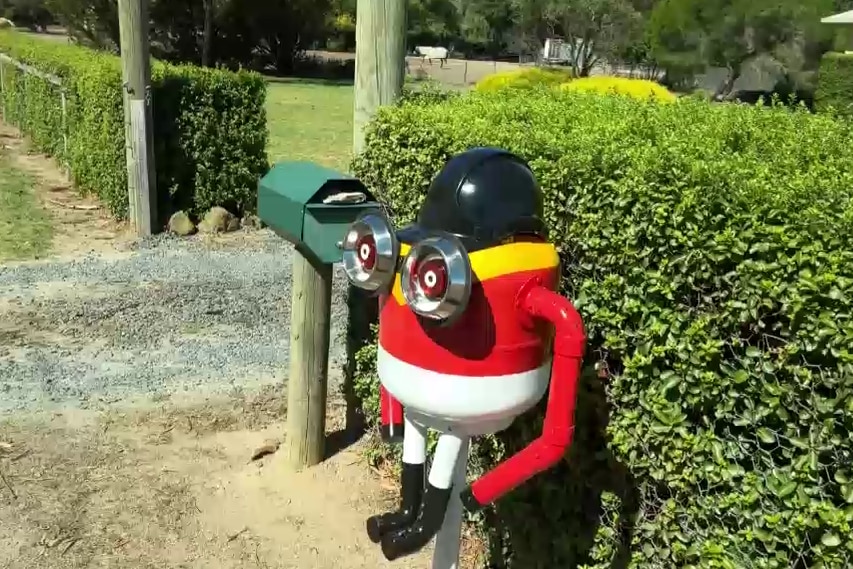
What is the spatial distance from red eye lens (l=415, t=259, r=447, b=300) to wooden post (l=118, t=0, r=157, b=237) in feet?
22.1

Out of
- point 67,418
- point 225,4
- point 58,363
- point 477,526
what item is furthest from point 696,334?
point 225,4

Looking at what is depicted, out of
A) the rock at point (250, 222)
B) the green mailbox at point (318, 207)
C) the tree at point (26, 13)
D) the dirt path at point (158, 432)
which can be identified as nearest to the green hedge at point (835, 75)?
the rock at point (250, 222)

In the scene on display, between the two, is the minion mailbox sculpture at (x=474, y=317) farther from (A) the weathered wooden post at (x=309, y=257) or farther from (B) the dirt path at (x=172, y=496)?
(B) the dirt path at (x=172, y=496)

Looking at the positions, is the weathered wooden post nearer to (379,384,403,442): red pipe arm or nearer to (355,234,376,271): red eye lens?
(379,384,403,442): red pipe arm

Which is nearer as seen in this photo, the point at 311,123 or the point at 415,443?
the point at 415,443

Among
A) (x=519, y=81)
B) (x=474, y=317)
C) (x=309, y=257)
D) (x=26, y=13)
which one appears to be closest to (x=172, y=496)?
(x=309, y=257)

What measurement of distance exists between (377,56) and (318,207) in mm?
1001

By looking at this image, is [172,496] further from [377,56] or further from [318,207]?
[377,56]

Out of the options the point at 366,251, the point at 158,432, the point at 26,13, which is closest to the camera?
the point at 366,251

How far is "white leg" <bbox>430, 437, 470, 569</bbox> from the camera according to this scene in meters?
2.48

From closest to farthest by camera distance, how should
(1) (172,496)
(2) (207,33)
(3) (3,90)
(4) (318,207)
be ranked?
(4) (318,207), (1) (172,496), (3) (3,90), (2) (207,33)

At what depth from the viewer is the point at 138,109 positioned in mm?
8086

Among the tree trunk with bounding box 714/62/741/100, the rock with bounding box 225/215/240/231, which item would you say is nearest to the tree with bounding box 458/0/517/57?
the tree trunk with bounding box 714/62/741/100

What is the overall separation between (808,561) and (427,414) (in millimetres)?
989
